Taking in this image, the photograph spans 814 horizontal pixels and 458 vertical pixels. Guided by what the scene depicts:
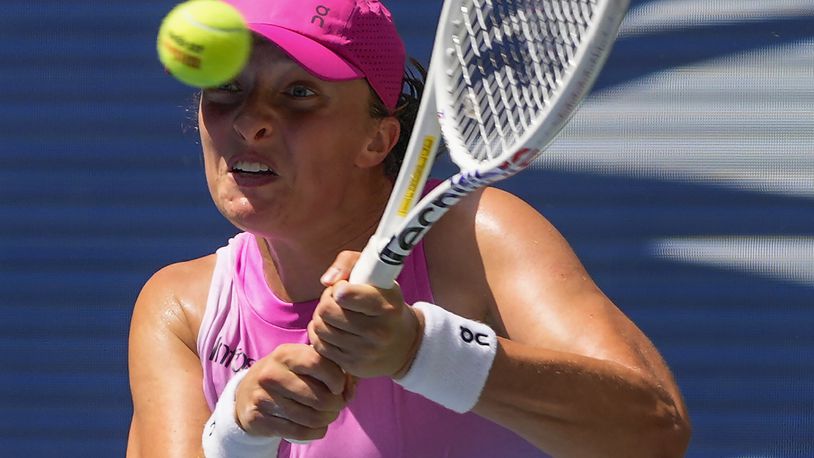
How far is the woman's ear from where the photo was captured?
2.22 m

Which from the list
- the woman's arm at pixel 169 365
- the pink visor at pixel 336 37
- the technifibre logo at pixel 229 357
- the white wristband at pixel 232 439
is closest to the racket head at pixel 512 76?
the pink visor at pixel 336 37

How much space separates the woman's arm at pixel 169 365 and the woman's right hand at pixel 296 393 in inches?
18.0

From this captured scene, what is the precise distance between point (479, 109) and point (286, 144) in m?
0.41

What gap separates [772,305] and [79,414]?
1653 millimetres

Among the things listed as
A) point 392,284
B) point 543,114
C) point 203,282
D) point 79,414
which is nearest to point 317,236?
point 203,282

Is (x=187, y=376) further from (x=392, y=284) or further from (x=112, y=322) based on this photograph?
(x=112, y=322)

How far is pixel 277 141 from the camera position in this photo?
2092 millimetres

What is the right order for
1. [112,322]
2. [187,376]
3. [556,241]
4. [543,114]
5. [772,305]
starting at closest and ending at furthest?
[543,114], [556,241], [187,376], [772,305], [112,322]

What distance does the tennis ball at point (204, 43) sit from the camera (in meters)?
1.98

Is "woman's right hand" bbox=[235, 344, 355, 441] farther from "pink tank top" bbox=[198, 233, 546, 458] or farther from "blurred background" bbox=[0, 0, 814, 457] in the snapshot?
"blurred background" bbox=[0, 0, 814, 457]

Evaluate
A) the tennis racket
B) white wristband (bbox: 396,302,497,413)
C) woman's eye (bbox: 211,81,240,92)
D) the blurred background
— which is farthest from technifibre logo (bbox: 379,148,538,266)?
the blurred background

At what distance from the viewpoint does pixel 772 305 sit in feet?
10.5

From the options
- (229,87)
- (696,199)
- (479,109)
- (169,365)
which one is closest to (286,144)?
(229,87)

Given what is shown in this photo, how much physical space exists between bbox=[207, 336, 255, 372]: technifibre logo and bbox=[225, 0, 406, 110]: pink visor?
482 mm
